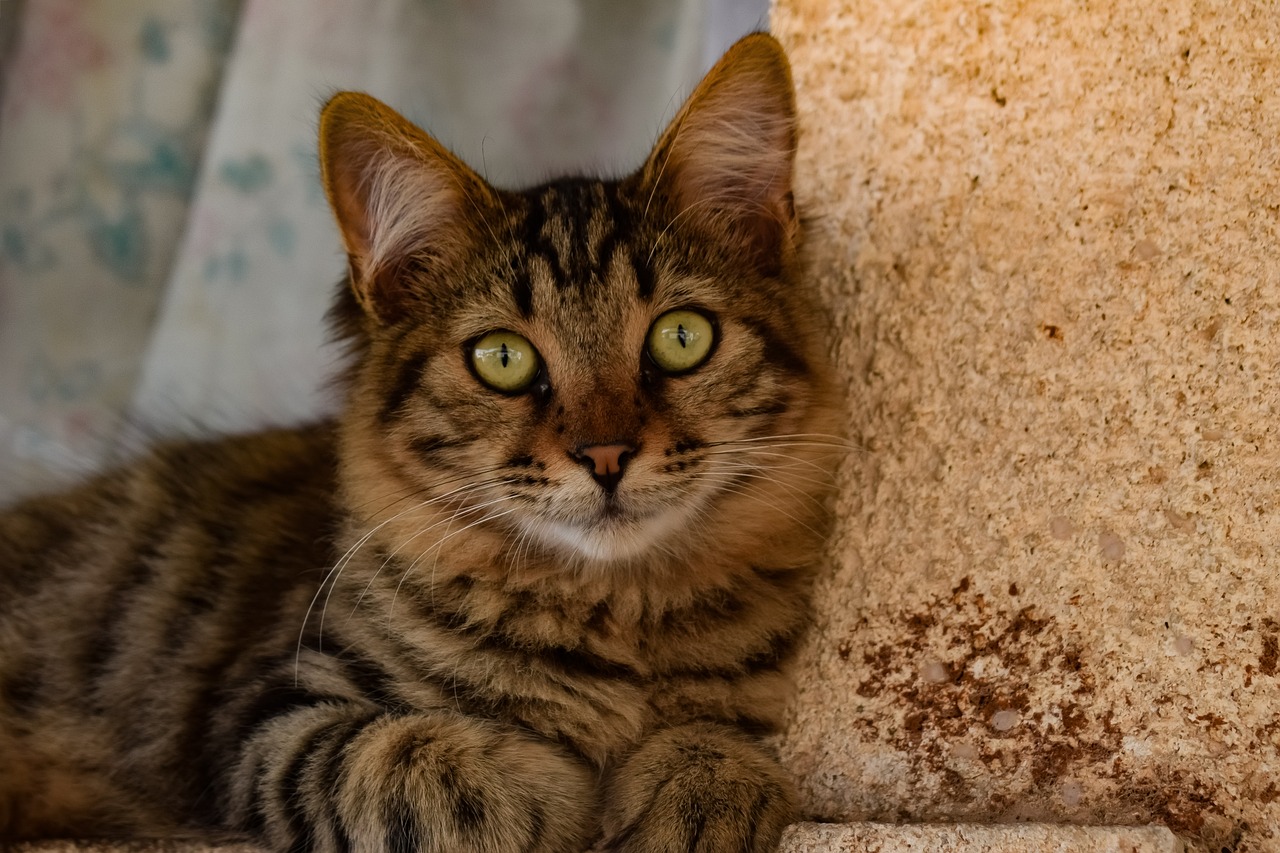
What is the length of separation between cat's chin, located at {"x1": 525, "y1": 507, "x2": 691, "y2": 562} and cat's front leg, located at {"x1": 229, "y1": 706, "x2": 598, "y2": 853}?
0.23m

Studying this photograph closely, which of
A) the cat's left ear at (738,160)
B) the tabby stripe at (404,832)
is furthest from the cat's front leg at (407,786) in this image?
the cat's left ear at (738,160)

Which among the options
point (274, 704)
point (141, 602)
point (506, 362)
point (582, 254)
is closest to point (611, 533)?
point (506, 362)

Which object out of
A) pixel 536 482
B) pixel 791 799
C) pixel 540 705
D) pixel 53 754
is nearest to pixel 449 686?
pixel 540 705

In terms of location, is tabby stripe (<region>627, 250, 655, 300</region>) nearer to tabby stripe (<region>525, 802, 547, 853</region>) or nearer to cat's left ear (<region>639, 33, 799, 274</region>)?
cat's left ear (<region>639, 33, 799, 274</region>)

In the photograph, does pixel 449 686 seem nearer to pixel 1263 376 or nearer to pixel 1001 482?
pixel 1001 482

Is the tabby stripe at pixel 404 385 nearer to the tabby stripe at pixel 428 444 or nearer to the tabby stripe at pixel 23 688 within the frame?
the tabby stripe at pixel 428 444

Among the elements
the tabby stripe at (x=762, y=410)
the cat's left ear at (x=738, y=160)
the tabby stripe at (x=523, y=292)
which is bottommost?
the tabby stripe at (x=762, y=410)

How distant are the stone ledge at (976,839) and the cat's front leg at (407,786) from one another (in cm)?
26

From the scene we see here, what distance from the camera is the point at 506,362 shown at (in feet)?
4.21

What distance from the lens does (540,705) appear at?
4.12ft

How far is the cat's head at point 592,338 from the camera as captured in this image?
120 cm

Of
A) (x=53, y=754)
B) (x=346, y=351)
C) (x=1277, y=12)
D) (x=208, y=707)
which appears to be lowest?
(x=53, y=754)

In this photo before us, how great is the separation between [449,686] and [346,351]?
20.1 inches

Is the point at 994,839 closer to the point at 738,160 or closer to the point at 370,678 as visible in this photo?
the point at 370,678
